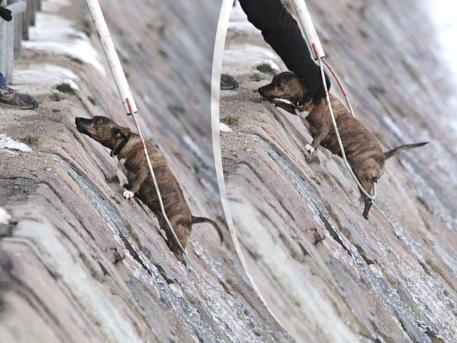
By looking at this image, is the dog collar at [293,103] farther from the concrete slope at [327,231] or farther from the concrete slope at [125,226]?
the concrete slope at [125,226]

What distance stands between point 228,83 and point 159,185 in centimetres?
217

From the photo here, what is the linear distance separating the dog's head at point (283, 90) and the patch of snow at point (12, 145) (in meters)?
2.58

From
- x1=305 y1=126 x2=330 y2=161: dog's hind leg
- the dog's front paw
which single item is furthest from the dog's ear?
x1=305 y1=126 x2=330 y2=161: dog's hind leg

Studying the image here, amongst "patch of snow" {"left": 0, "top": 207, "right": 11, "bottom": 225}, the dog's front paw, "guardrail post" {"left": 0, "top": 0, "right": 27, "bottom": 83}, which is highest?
"patch of snow" {"left": 0, "top": 207, "right": 11, "bottom": 225}

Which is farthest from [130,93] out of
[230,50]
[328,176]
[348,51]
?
[348,51]

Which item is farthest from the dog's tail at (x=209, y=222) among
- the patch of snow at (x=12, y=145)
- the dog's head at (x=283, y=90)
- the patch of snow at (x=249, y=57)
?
the patch of snow at (x=249, y=57)

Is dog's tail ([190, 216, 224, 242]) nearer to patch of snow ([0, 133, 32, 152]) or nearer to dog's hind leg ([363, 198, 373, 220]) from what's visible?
patch of snow ([0, 133, 32, 152])

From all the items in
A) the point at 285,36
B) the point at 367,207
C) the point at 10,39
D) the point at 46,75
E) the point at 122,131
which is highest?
the point at 285,36

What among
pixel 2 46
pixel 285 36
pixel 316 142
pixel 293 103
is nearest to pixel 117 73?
pixel 285 36

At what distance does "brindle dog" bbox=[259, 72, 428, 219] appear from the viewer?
12.2m

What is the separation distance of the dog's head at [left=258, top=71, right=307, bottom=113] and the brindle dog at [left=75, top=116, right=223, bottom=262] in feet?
6.18

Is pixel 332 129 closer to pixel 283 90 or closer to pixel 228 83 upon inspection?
pixel 283 90

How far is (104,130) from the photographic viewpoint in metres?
10.9

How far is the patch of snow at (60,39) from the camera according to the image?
14.9 metres
